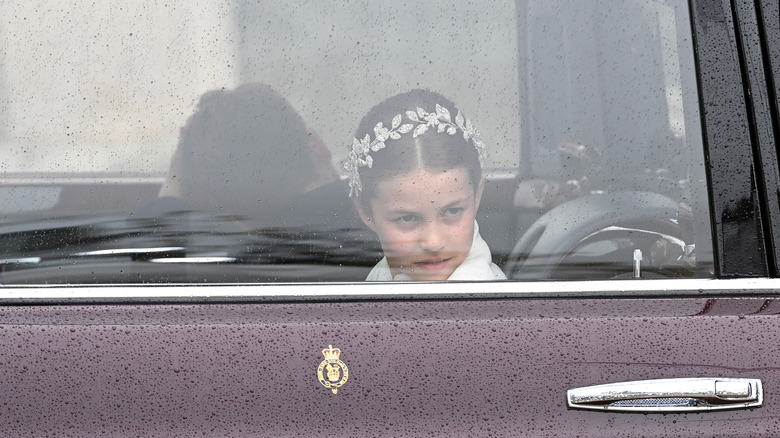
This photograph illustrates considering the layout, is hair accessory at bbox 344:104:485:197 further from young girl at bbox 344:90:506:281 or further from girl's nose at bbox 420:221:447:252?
girl's nose at bbox 420:221:447:252

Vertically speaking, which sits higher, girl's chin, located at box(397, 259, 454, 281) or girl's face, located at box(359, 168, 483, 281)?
girl's face, located at box(359, 168, 483, 281)

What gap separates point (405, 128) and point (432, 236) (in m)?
0.20

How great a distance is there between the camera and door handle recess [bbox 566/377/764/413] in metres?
1.31

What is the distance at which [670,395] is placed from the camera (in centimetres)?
132

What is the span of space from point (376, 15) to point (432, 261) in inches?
17.5

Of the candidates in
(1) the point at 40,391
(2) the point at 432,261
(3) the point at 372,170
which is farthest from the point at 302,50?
(1) the point at 40,391

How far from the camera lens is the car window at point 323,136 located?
1457mm

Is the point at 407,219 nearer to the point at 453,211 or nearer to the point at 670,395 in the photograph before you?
the point at 453,211

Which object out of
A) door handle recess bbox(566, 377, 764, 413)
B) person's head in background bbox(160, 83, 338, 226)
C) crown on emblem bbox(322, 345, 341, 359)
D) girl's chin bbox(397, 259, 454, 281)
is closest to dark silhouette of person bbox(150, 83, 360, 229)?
person's head in background bbox(160, 83, 338, 226)

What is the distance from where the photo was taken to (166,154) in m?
1.49

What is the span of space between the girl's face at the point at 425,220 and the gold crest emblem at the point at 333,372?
0.66 ft

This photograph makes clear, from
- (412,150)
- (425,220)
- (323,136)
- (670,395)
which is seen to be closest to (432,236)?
(425,220)

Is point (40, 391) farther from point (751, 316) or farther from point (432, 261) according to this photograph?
point (751, 316)

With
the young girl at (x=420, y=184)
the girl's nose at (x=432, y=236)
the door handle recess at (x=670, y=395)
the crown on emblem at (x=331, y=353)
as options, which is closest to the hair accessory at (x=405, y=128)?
the young girl at (x=420, y=184)
